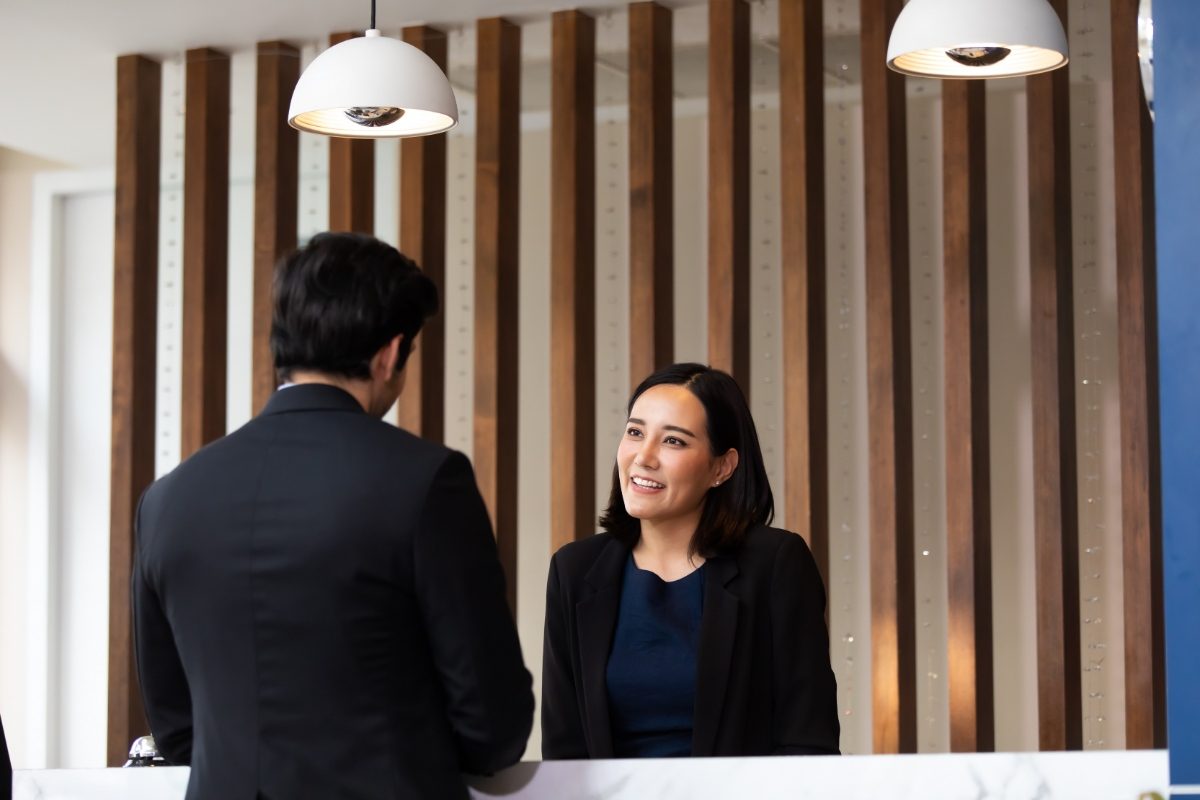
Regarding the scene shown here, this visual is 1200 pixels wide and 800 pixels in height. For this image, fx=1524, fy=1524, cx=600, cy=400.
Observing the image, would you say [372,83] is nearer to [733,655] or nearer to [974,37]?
[974,37]

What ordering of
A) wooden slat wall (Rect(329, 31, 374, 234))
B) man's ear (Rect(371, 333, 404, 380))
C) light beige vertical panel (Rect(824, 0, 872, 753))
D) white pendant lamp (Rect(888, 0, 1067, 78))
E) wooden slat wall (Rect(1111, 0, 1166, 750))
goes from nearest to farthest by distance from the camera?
1. man's ear (Rect(371, 333, 404, 380))
2. white pendant lamp (Rect(888, 0, 1067, 78))
3. wooden slat wall (Rect(1111, 0, 1166, 750))
4. wooden slat wall (Rect(329, 31, 374, 234))
5. light beige vertical panel (Rect(824, 0, 872, 753))

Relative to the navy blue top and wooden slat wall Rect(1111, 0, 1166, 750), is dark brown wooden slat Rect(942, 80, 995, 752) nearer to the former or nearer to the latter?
wooden slat wall Rect(1111, 0, 1166, 750)

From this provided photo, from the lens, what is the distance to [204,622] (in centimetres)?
163

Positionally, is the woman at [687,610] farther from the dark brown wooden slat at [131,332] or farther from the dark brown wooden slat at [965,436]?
the dark brown wooden slat at [131,332]

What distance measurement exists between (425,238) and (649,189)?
72 centimetres

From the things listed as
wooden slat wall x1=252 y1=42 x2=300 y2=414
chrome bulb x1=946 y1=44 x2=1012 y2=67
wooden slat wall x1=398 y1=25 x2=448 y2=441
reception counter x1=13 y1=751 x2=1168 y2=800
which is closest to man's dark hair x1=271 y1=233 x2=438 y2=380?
reception counter x1=13 y1=751 x2=1168 y2=800

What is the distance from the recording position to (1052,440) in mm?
4133

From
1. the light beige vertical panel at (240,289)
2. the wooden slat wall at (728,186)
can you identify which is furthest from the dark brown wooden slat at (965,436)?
the light beige vertical panel at (240,289)

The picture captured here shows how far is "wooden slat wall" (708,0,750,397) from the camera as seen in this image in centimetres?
430

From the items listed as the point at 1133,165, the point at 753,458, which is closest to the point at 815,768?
the point at 753,458

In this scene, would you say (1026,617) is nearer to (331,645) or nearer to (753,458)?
(753,458)

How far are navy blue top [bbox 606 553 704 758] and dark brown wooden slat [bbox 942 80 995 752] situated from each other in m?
1.84

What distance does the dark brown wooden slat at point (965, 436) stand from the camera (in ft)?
13.6

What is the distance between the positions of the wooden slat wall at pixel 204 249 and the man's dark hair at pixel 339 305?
127 inches
